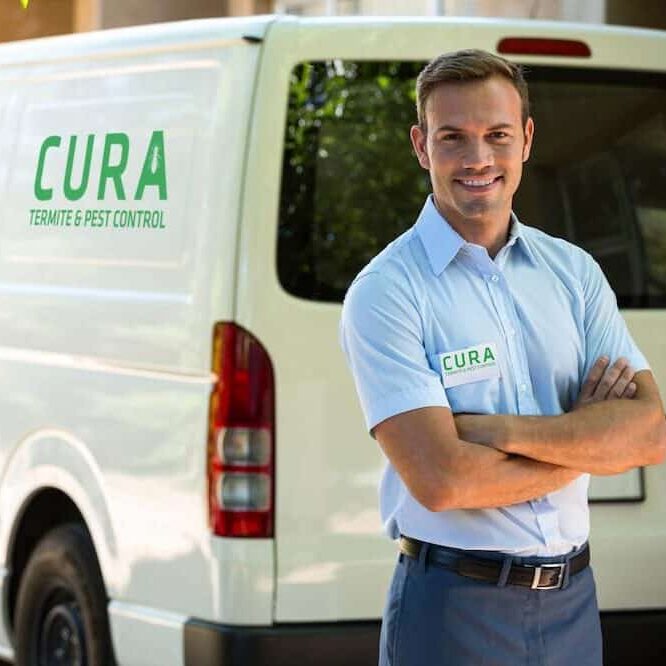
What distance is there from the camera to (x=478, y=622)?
3.62 m

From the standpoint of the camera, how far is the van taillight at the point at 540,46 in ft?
19.1

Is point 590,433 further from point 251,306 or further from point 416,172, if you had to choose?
point 416,172

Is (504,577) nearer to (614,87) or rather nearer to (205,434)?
(205,434)

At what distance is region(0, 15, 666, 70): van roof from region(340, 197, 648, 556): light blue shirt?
6.17 feet

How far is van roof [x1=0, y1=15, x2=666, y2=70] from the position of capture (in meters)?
5.61

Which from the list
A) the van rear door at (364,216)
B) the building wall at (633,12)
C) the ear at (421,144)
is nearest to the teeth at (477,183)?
the ear at (421,144)

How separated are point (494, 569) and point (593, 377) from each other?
44 cm

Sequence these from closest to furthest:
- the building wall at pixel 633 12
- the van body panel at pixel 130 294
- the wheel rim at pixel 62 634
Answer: the van body panel at pixel 130 294, the wheel rim at pixel 62 634, the building wall at pixel 633 12

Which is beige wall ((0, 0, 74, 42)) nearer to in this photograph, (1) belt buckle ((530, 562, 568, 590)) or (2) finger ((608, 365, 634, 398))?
(2) finger ((608, 365, 634, 398))

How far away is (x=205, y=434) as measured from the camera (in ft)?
17.9

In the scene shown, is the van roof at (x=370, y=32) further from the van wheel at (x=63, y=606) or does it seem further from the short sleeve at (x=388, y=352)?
the short sleeve at (x=388, y=352)

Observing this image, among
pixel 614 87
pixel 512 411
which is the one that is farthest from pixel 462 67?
pixel 614 87

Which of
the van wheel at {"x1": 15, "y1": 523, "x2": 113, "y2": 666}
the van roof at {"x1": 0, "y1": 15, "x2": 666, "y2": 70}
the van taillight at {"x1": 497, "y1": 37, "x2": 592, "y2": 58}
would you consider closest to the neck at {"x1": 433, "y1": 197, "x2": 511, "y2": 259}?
the van roof at {"x1": 0, "y1": 15, "x2": 666, "y2": 70}

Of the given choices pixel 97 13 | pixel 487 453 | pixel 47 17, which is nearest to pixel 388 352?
pixel 487 453
